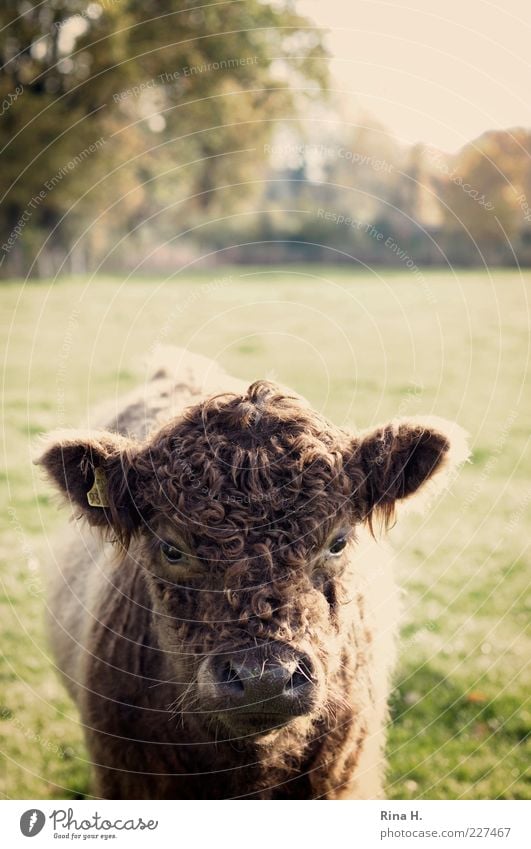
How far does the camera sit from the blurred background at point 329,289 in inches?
205

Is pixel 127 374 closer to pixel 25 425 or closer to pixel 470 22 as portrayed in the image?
pixel 25 425

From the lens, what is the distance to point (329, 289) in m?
26.4

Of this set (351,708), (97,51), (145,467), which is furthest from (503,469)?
(97,51)

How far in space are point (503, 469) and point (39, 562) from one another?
263 inches

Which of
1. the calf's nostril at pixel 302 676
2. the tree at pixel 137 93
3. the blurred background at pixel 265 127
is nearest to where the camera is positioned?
the calf's nostril at pixel 302 676

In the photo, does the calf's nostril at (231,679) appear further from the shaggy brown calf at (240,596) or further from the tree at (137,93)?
the tree at (137,93)

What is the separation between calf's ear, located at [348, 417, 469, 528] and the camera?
11.3 feet

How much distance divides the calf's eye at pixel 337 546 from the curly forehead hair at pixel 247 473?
0.12 m

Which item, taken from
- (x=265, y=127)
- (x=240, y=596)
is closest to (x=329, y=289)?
(x=265, y=127)

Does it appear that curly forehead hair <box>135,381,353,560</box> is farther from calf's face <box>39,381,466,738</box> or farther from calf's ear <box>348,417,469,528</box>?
calf's ear <box>348,417,469,528</box>

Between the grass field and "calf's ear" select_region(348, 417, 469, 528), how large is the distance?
4.25 feet
